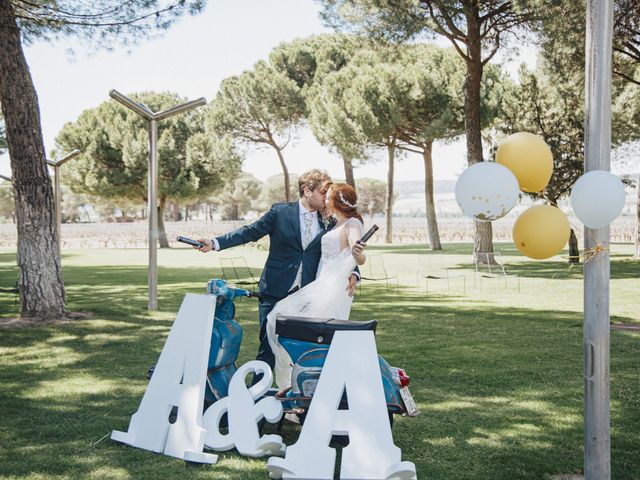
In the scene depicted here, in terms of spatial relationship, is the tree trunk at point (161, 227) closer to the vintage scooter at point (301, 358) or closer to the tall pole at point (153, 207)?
the tall pole at point (153, 207)

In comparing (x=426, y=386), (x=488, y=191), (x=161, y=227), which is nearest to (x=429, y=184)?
Answer: (x=161, y=227)

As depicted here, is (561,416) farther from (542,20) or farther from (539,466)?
(542,20)

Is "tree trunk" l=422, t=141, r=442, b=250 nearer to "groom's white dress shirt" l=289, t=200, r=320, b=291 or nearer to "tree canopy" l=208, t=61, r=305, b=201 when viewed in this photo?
"tree canopy" l=208, t=61, r=305, b=201

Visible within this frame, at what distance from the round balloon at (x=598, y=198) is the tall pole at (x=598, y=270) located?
163 millimetres

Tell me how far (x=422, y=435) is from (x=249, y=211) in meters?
106

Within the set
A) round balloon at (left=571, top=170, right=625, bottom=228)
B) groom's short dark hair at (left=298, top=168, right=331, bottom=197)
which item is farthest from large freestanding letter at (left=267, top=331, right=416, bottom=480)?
groom's short dark hair at (left=298, top=168, right=331, bottom=197)

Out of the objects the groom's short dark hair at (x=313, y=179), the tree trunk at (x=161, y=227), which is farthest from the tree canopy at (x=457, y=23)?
the tree trunk at (x=161, y=227)

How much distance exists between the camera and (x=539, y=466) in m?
3.78

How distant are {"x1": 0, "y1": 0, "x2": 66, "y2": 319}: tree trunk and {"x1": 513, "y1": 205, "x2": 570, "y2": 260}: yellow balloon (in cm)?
772

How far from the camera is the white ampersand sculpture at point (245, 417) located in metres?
3.95

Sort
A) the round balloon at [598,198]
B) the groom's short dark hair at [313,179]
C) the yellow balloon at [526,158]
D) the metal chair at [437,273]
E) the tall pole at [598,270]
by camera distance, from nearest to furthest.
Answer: the round balloon at [598,198] → the tall pole at [598,270] → the yellow balloon at [526,158] → the groom's short dark hair at [313,179] → the metal chair at [437,273]

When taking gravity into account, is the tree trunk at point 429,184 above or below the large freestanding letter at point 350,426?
above

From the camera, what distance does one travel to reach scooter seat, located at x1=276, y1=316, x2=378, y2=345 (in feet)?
13.0

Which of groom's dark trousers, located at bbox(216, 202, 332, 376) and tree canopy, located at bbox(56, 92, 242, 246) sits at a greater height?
tree canopy, located at bbox(56, 92, 242, 246)
